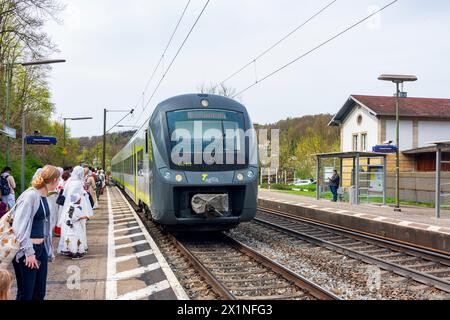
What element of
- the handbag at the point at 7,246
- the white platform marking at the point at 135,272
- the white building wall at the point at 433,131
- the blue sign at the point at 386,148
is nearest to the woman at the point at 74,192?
the white platform marking at the point at 135,272

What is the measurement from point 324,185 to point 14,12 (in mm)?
17289

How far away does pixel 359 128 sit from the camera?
3869 centimetres

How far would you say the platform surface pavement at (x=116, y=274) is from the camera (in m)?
6.52

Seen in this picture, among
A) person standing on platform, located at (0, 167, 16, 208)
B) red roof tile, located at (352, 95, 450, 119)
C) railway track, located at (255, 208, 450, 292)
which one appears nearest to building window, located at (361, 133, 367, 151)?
Result: red roof tile, located at (352, 95, 450, 119)

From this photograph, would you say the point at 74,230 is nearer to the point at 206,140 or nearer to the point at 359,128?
the point at 206,140

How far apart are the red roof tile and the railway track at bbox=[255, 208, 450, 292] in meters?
24.0

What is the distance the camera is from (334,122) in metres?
42.3

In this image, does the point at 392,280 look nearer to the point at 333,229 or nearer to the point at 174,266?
the point at 174,266

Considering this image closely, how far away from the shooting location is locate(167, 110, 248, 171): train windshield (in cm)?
1030

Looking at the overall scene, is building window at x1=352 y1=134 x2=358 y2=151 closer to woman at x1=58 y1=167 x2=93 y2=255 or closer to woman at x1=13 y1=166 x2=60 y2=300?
woman at x1=58 y1=167 x2=93 y2=255

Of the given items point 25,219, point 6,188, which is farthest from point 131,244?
point 25,219

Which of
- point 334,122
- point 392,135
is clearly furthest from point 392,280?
point 334,122

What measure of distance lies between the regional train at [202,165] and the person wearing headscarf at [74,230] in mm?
1790

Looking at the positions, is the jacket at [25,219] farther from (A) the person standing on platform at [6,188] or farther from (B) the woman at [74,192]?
(A) the person standing on platform at [6,188]
